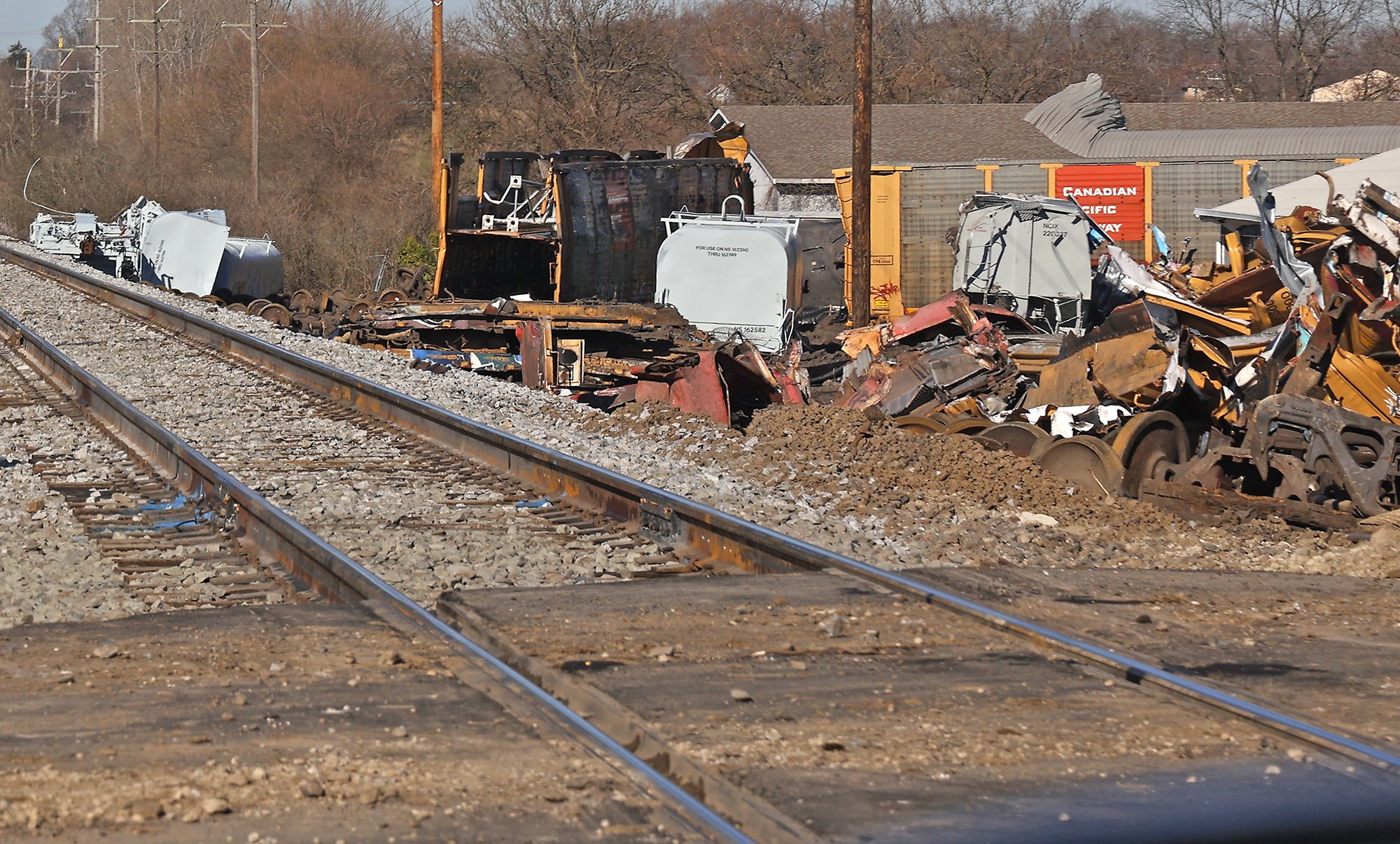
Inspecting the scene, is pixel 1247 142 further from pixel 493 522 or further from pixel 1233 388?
pixel 493 522

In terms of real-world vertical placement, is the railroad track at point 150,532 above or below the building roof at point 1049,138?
below

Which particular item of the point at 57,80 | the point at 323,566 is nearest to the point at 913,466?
the point at 323,566

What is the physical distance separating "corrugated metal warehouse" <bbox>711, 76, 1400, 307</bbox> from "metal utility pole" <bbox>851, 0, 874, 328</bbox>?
7627 mm

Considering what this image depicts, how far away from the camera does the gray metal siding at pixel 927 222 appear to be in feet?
93.9

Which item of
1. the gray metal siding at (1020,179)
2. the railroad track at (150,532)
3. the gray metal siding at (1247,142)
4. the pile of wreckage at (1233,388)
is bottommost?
the railroad track at (150,532)

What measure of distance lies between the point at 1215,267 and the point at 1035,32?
2363 inches

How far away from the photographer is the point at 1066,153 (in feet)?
134

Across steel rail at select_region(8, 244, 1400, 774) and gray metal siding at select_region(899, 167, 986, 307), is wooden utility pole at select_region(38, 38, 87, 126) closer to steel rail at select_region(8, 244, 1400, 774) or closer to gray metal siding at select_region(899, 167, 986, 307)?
gray metal siding at select_region(899, 167, 986, 307)

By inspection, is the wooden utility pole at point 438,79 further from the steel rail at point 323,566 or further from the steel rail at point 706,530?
the steel rail at point 323,566

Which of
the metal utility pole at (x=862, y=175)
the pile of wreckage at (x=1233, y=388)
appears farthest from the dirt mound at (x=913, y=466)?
the metal utility pole at (x=862, y=175)

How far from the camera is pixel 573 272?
22.0m

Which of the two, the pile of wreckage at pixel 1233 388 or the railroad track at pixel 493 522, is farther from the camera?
the pile of wreckage at pixel 1233 388

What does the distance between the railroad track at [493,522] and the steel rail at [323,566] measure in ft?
0.04

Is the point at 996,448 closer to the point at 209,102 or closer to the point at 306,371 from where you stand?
the point at 306,371
